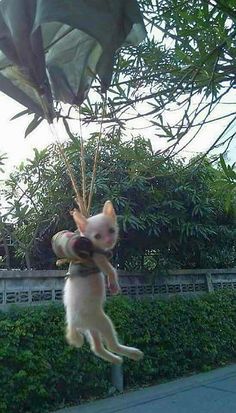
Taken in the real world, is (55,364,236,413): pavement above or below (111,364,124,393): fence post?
below

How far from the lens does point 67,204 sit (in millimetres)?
4215

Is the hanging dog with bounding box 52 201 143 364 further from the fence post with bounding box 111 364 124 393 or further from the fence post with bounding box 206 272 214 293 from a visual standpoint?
the fence post with bounding box 206 272 214 293

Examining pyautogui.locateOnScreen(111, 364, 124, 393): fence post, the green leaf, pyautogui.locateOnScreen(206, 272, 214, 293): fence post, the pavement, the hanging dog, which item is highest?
the green leaf

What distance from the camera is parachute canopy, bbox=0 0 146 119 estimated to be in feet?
3.45

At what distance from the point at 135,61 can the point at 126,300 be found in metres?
2.49

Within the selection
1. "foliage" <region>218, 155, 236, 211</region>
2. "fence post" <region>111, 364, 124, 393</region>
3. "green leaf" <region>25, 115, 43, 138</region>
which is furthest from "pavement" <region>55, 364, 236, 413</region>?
"green leaf" <region>25, 115, 43, 138</region>

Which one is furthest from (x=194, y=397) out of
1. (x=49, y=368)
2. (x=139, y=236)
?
(x=139, y=236)

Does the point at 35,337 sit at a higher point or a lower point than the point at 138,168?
lower

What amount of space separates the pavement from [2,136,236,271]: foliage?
4.05 feet

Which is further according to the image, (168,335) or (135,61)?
(168,335)

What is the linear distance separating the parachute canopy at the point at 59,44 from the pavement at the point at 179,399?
2.92 meters

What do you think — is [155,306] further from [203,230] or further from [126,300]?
[203,230]

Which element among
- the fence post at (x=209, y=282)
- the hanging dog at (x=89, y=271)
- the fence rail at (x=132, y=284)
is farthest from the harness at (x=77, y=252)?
the fence post at (x=209, y=282)

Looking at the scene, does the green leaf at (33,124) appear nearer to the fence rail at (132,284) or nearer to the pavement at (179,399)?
the fence rail at (132,284)
